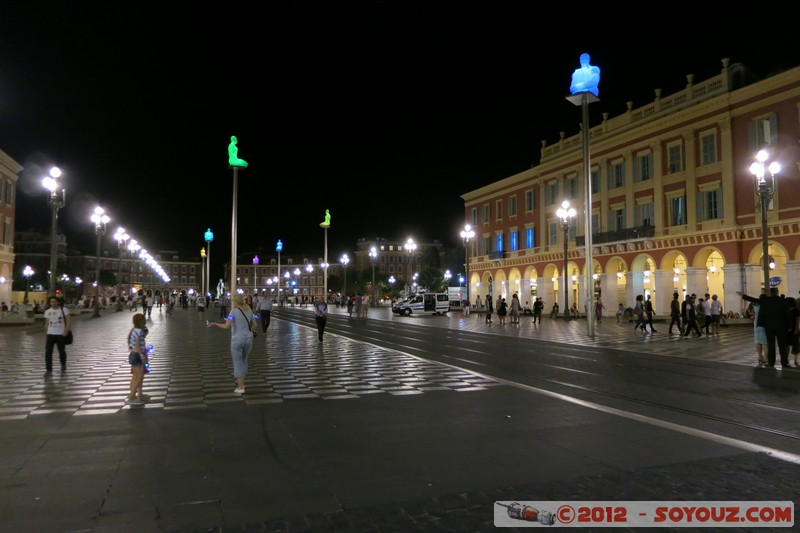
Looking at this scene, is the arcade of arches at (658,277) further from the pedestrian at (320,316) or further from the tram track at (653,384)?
the pedestrian at (320,316)

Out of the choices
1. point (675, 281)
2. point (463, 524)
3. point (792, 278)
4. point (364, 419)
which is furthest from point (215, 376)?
point (675, 281)

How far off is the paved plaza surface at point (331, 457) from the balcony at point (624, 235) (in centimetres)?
3188

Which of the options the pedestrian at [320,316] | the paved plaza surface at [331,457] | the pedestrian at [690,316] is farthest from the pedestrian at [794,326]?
the pedestrian at [320,316]

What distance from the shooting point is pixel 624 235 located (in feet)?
140

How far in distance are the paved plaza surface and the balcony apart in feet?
105

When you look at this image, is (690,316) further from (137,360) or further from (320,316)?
(137,360)

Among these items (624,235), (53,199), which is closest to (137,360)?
(53,199)

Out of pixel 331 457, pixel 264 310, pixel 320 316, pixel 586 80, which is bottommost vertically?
pixel 331 457

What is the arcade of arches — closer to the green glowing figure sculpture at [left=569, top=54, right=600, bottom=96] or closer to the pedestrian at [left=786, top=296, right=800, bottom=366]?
the green glowing figure sculpture at [left=569, top=54, right=600, bottom=96]

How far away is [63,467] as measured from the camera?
222 inches

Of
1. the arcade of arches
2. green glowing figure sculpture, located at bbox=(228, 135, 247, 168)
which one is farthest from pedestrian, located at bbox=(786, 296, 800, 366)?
green glowing figure sculpture, located at bbox=(228, 135, 247, 168)

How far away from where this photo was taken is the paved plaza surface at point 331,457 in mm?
4445

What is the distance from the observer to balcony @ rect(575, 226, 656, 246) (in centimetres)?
4075

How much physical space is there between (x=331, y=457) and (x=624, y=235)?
40.7m
